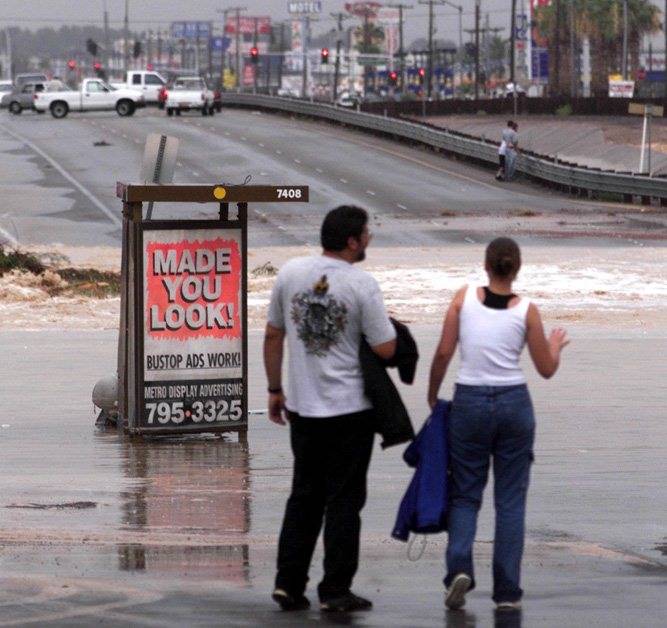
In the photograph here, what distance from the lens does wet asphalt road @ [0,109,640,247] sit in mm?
38625

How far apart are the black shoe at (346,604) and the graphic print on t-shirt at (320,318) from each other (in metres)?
1.01

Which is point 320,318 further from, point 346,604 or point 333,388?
point 346,604

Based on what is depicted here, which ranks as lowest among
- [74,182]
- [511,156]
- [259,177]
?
[74,182]

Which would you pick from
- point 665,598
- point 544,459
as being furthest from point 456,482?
point 544,459

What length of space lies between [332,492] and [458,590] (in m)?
0.67

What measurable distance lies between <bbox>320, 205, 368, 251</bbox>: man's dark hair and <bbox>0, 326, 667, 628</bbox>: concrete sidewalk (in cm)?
154

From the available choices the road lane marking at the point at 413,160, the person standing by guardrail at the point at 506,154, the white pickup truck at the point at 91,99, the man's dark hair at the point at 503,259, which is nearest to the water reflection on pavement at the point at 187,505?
the man's dark hair at the point at 503,259

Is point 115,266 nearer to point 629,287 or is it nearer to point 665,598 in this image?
point 629,287

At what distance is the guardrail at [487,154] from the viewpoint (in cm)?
4656

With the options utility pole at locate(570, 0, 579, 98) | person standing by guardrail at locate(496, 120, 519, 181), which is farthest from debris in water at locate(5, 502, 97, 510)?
utility pole at locate(570, 0, 579, 98)

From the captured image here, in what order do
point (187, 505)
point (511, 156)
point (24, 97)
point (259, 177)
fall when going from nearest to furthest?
point (187, 505) < point (259, 177) < point (511, 156) < point (24, 97)

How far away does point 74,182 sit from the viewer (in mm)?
48719

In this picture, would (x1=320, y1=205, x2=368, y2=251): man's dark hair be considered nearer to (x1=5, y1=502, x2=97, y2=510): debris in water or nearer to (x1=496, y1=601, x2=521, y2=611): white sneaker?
(x1=496, y1=601, x2=521, y2=611): white sneaker

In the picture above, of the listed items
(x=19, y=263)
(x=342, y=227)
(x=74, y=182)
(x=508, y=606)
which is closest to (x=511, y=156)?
(x=74, y=182)
